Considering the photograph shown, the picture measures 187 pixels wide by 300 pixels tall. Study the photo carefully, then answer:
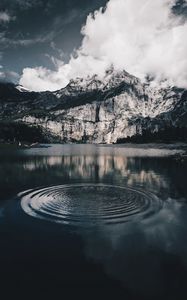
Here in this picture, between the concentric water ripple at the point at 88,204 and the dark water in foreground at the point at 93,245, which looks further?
the concentric water ripple at the point at 88,204

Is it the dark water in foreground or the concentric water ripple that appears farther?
the concentric water ripple

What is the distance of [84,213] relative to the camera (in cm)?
3375

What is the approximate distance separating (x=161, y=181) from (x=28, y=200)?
31480mm

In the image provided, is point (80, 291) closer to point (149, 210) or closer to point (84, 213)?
point (84, 213)

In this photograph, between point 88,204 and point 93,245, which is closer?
point 93,245

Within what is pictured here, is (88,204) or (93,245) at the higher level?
(88,204)

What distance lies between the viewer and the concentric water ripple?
31953mm

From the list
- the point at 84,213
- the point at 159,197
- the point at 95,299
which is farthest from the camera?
the point at 159,197

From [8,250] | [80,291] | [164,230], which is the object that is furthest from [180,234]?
[8,250]

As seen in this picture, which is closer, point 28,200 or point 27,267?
point 27,267

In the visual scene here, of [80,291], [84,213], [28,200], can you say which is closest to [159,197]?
[84,213]

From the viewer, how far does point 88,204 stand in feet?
126

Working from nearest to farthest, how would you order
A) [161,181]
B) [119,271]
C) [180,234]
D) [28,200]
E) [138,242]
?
1. [119,271]
2. [138,242]
3. [180,234]
4. [28,200]
5. [161,181]

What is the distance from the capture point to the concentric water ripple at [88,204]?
31953mm
